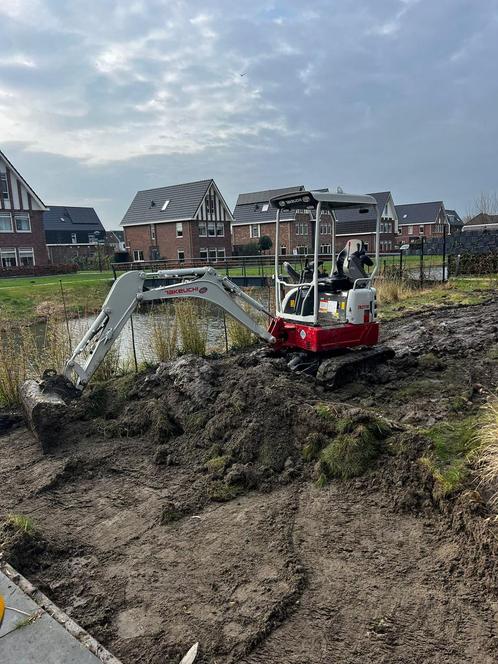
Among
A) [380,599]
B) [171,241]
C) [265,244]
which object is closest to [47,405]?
Answer: [380,599]

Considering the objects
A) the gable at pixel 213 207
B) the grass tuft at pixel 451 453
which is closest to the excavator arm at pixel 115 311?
the grass tuft at pixel 451 453

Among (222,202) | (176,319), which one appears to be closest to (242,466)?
(176,319)

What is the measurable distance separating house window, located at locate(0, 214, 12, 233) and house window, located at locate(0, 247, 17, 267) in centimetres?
138

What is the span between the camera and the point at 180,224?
154ft

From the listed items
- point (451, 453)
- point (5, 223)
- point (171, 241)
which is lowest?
point (451, 453)

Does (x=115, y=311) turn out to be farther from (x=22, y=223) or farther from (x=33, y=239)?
(x=33, y=239)

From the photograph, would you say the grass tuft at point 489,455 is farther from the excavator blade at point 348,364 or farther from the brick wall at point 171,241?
the brick wall at point 171,241

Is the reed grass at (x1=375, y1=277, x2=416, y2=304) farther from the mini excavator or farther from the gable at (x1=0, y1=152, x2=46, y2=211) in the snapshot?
the gable at (x1=0, y1=152, x2=46, y2=211)

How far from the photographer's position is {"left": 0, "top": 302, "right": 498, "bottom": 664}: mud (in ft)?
9.75

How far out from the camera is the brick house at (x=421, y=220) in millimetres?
72438

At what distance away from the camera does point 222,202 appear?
159ft

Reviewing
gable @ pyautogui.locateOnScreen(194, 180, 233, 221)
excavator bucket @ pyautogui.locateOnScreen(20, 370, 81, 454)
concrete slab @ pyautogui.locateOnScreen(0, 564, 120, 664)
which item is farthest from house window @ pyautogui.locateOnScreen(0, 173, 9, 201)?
concrete slab @ pyautogui.locateOnScreen(0, 564, 120, 664)

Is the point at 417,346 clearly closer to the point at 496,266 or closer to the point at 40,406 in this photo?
the point at 40,406

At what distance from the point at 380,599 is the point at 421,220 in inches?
2980
